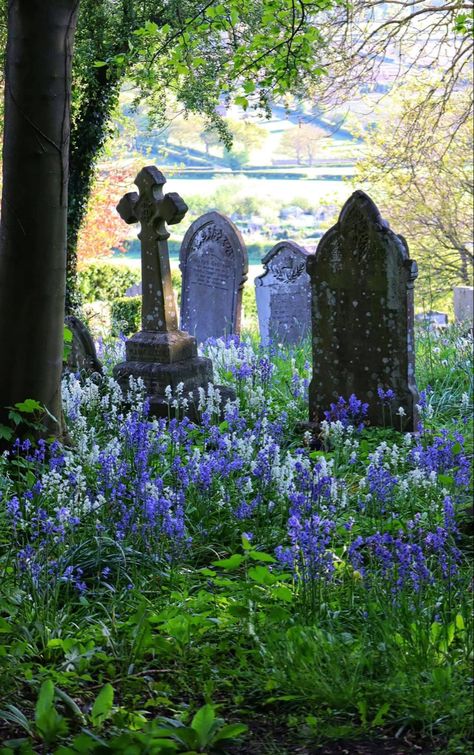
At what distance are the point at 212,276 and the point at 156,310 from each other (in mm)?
4023

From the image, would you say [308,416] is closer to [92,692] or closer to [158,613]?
[158,613]

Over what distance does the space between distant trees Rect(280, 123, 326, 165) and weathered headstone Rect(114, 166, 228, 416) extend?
83126mm

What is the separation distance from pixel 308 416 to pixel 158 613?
4205 mm

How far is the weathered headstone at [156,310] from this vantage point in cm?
846

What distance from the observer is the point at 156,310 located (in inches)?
344

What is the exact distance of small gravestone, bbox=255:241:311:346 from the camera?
13297 mm

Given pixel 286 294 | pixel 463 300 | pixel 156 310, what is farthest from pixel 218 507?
pixel 463 300

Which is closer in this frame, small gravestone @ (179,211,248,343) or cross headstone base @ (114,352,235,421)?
cross headstone base @ (114,352,235,421)

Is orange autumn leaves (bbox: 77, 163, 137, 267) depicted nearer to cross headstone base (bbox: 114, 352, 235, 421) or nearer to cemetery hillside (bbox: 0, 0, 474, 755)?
cemetery hillside (bbox: 0, 0, 474, 755)

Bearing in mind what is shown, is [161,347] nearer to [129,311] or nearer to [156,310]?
[156,310]

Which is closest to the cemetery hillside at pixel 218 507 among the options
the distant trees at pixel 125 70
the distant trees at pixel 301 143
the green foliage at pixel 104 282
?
the distant trees at pixel 125 70

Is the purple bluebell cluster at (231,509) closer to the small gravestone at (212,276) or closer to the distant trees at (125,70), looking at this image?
the small gravestone at (212,276)

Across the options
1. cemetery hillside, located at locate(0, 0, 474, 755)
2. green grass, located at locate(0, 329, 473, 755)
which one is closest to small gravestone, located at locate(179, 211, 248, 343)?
cemetery hillside, located at locate(0, 0, 474, 755)

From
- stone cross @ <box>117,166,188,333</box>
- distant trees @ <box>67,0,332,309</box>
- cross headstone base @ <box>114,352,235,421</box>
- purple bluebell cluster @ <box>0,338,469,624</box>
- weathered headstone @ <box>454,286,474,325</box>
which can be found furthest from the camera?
weathered headstone @ <box>454,286,474,325</box>
